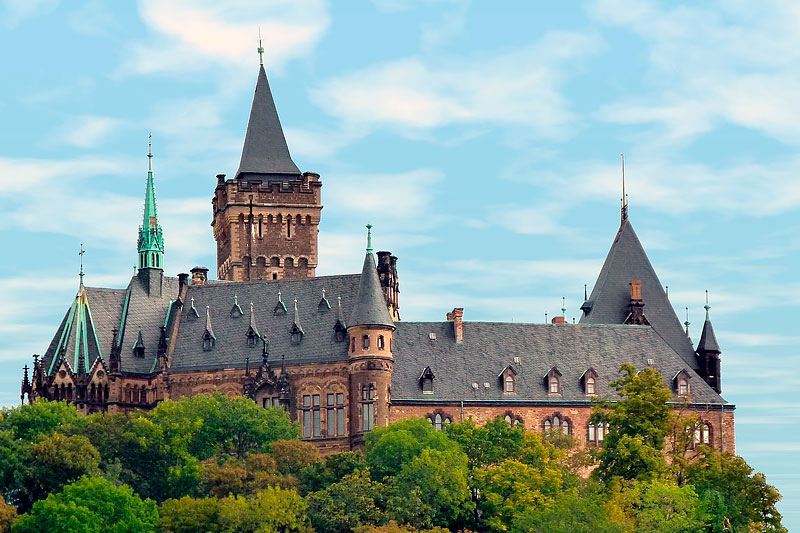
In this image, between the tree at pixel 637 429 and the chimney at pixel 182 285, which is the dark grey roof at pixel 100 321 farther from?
the tree at pixel 637 429

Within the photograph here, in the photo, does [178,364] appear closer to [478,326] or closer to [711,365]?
[478,326]

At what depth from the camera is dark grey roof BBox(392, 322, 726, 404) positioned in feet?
512

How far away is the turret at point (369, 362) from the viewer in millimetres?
151500

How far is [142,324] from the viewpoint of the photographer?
15925 cm

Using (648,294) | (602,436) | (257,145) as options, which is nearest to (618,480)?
(602,436)

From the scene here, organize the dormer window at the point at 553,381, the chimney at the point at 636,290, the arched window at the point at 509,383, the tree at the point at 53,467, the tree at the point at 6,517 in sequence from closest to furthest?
1. the tree at the point at 6,517
2. the tree at the point at 53,467
3. the arched window at the point at 509,383
4. the dormer window at the point at 553,381
5. the chimney at the point at 636,290

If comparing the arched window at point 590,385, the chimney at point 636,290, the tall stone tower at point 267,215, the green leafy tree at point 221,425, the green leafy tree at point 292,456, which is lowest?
the green leafy tree at point 292,456

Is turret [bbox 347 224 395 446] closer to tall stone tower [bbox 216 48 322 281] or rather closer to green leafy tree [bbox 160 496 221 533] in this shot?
green leafy tree [bbox 160 496 221 533]

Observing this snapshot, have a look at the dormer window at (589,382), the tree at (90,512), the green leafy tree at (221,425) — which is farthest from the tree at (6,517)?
the dormer window at (589,382)

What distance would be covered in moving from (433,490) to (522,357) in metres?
21.6

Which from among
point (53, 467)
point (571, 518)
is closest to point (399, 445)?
point (571, 518)

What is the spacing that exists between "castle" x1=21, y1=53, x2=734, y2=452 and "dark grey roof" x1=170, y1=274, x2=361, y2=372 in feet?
0.30

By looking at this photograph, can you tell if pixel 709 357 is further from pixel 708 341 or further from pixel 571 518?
pixel 571 518

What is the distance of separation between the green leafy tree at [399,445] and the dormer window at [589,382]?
15085 millimetres
